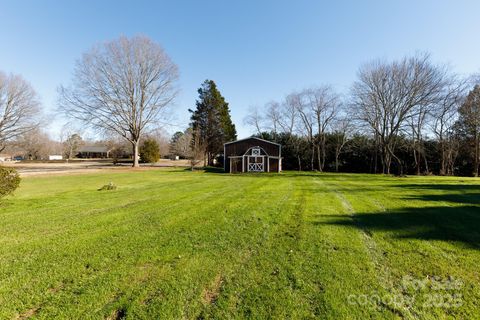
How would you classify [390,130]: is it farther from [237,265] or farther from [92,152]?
[92,152]

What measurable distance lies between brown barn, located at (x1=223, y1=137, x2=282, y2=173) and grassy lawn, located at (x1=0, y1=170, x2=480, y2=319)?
22986mm

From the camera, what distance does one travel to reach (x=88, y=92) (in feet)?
91.1

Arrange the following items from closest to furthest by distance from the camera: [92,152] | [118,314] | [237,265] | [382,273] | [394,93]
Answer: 1. [118,314]
2. [382,273]
3. [237,265]
4. [394,93]
5. [92,152]

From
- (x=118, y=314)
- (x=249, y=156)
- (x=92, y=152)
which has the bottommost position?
(x=118, y=314)

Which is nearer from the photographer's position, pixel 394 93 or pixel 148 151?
pixel 394 93

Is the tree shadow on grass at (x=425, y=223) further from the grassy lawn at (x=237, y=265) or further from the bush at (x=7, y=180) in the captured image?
the bush at (x=7, y=180)

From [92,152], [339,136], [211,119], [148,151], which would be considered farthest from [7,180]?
[92,152]

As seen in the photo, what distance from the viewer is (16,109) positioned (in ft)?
102

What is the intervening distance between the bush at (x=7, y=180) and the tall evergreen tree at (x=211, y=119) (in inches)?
1255

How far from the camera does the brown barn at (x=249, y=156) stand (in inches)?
1163

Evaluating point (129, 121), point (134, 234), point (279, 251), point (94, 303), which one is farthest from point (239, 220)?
point (129, 121)

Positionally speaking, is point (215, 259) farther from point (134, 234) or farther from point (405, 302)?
point (405, 302)

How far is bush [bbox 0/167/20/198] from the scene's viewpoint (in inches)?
283

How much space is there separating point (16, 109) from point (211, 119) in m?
27.1
